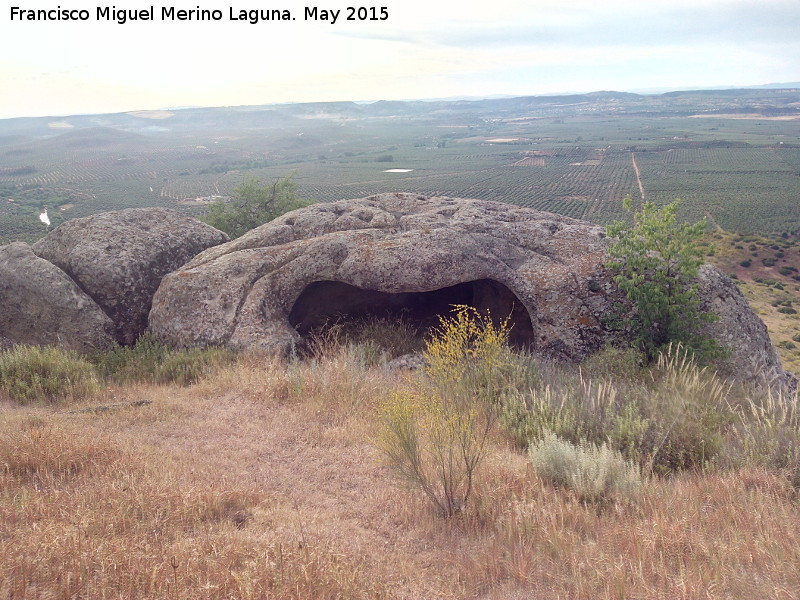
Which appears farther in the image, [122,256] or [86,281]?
[122,256]

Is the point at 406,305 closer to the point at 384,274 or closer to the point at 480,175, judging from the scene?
the point at 384,274

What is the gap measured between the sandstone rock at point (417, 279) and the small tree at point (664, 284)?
0.59 metres

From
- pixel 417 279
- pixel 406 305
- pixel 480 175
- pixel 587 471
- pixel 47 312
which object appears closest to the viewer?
pixel 587 471

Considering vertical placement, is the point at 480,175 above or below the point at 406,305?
above

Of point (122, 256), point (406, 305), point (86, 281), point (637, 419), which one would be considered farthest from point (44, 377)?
point (637, 419)

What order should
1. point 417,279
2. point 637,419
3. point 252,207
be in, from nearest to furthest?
point 637,419 → point 417,279 → point 252,207

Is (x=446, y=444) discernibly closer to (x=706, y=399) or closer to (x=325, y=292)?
(x=706, y=399)

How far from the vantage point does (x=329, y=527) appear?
3.95 meters

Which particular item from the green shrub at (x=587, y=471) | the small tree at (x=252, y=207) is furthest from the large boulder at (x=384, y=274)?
the small tree at (x=252, y=207)

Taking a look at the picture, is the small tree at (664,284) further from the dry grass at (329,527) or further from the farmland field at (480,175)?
the farmland field at (480,175)

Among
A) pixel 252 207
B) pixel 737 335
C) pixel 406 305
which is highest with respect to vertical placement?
pixel 252 207

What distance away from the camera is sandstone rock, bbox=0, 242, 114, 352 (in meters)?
9.50

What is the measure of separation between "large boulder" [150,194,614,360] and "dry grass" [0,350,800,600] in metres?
3.49

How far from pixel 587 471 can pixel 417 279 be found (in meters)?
5.22
